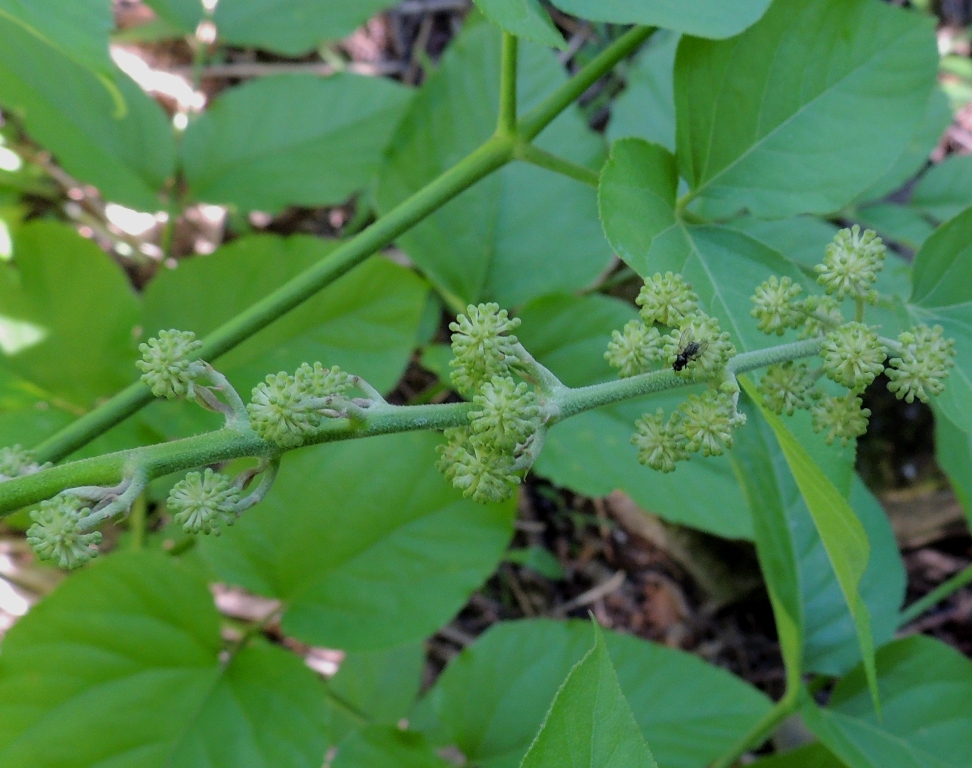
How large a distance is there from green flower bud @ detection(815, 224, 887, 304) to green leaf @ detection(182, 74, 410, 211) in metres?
1.09

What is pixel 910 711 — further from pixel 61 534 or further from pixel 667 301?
pixel 61 534

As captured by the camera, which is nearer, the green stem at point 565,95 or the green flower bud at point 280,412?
the green flower bud at point 280,412

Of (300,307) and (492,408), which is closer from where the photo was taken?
(492,408)

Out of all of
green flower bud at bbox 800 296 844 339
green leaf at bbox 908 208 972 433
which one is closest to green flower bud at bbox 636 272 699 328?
green flower bud at bbox 800 296 844 339

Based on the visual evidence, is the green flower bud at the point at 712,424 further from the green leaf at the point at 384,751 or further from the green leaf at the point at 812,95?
the green leaf at the point at 384,751

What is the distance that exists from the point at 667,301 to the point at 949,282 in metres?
0.44

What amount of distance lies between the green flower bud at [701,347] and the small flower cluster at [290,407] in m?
0.31

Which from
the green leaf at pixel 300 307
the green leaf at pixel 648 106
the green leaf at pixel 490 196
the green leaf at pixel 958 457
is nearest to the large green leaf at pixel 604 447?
the green leaf at pixel 490 196

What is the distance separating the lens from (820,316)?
2.64 ft

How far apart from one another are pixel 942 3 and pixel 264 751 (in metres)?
3.51

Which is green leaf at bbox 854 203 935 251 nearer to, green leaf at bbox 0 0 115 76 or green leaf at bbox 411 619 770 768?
green leaf at bbox 411 619 770 768

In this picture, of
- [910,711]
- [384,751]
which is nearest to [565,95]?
[384,751]

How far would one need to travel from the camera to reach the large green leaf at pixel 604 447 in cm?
144

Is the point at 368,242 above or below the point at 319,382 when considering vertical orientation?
above
